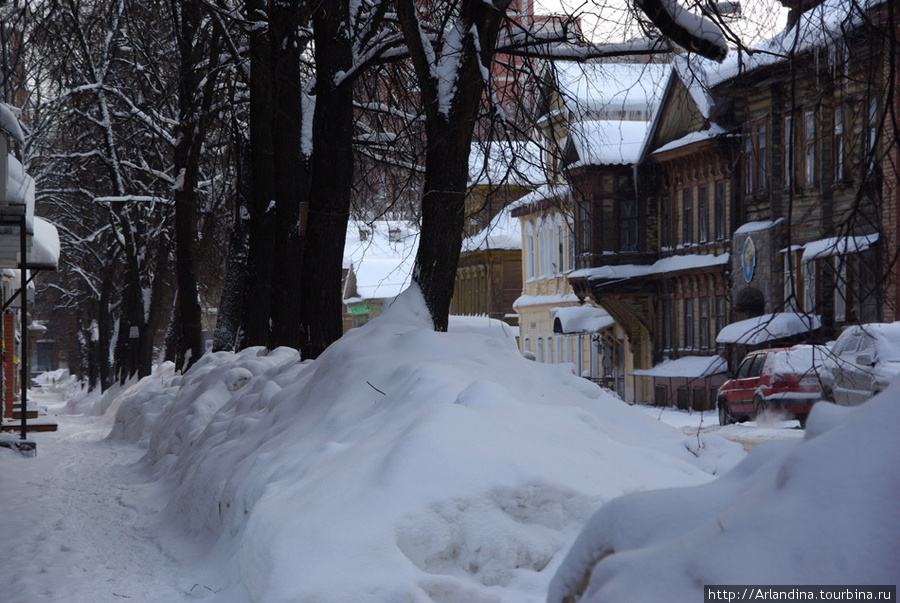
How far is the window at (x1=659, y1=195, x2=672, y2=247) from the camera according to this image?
39781 mm

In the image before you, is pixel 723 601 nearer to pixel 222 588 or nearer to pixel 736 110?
pixel 222 588

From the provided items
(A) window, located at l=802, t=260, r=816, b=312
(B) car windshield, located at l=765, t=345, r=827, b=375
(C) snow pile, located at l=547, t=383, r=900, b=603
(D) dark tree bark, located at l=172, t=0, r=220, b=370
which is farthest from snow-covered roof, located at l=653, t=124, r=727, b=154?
(C) snow pile, located at l=547, t=383, r=900, b=603

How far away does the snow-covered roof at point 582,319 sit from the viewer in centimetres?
4269

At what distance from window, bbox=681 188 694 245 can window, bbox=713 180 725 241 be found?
5.39 ft

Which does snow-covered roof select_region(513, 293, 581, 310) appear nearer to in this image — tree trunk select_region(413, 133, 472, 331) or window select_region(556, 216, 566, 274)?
window select_region(556, 216, 566, 274)

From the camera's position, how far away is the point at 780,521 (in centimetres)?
229

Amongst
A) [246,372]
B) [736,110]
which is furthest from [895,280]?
[736,110]

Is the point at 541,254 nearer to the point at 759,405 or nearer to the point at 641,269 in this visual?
the point at 641,269

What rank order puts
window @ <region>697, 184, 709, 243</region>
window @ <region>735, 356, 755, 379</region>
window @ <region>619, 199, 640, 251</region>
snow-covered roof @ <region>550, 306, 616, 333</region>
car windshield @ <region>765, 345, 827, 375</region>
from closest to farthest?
1. car windshield @ <region>765, 345, 827, 375</region>
2. window @ <region>735, 356, 755, 379</region>
3. window @ <region>697, 184, 709, 243</region>
4. window @ <region>619, 199, 640, 251</region>
5. snow-covered roof @ <region>550, 306, 616, 333</region>

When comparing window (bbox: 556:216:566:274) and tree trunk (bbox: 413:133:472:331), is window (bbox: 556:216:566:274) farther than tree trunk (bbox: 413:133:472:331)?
Yes

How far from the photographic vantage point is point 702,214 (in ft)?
122

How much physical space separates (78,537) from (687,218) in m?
32.1

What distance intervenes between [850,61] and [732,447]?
3294mm

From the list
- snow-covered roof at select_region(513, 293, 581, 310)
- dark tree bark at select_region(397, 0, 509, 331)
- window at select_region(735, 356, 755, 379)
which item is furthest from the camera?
snow-covered roof at select_region(513, 293, 581, 310)
